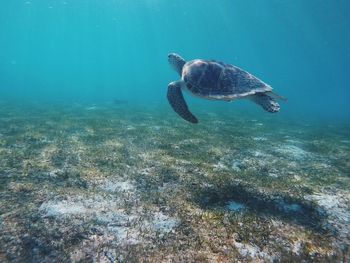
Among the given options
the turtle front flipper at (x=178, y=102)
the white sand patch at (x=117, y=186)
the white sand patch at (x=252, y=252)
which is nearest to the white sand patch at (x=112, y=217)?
the white sand patch at (x=117, y=186)

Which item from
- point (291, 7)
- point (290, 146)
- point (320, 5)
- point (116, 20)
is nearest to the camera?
point (290, 146)

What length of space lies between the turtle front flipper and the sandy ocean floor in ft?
4.95

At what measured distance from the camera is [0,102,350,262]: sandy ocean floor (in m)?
5.05

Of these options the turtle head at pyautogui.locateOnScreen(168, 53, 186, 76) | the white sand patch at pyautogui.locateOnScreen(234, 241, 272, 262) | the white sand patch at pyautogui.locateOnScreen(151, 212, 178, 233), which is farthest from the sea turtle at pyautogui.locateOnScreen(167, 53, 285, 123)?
the white sand patch at pyautogui.locateOnScreen(234, 241, 272, 262)

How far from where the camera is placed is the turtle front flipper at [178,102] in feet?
30.1

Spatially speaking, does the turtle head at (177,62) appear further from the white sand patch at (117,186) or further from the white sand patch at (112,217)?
the white sand patch at (112,217)

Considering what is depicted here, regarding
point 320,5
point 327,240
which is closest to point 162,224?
point 327,240

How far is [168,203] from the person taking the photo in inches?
259

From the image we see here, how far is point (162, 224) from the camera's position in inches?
228

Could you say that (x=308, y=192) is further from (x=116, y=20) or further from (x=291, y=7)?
(x=116, y=20)

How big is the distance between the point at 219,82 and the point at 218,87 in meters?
0.23

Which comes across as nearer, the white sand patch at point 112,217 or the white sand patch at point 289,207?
the white sand patch at point 112,217

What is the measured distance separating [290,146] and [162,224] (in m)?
9.36

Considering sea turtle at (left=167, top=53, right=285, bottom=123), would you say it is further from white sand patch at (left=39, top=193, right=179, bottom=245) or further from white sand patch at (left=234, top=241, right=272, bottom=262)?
white sand patch at (left=234, top=241, right=272, bottom=262)
